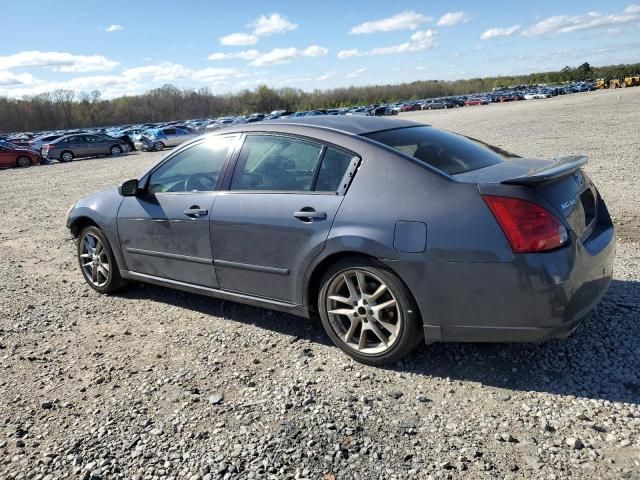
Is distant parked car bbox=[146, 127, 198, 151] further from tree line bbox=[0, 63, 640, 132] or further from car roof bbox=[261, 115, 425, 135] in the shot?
tree line bbox=[0, 63, 640, 132]

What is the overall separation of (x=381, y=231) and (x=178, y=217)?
1.95m

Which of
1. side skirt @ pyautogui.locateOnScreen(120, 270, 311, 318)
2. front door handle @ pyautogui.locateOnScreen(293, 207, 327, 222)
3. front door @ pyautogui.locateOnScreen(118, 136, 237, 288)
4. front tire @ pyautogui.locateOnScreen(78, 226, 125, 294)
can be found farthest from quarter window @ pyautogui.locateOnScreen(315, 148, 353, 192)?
front tire @ pyautogui.locateOnScreen(78, 226, 125, 294)

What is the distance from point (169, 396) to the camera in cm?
335

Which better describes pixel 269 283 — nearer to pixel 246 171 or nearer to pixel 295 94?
pixel 246 171

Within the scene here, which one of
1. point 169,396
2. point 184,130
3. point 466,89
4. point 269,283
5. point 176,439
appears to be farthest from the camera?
point 466,89

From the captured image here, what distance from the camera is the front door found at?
425cm

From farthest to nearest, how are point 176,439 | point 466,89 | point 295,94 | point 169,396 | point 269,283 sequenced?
1. point 466,89
2. point 295,94
3. point 269,283
4. point 169,396
5. point 176,439

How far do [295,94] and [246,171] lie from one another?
139 m

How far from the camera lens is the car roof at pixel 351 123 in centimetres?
383

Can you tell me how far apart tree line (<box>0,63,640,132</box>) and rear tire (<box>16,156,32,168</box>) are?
277 ft

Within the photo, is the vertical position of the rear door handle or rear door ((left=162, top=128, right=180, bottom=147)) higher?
the rear door handle

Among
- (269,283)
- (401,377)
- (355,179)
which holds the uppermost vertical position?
(355,179)

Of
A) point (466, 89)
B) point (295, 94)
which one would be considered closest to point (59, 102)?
point (295, 94)

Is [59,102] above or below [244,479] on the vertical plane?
above
